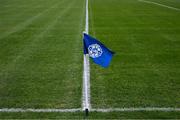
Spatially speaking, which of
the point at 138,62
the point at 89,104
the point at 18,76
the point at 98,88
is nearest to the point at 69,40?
the point at 138,62

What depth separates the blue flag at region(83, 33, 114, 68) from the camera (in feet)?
19.4

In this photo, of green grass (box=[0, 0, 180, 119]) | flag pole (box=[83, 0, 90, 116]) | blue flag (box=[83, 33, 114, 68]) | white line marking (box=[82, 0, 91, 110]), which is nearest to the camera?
blue flag (box=[83, 33, 114, 68])

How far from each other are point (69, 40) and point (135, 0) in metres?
25.4

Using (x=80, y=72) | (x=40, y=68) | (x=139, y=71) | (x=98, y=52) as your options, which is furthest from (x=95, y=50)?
(x=40, y=68)

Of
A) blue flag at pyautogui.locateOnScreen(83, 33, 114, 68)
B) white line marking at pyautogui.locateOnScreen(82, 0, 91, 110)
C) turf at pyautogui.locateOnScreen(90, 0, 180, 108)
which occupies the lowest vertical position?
turf at pyautogui.locateOnScreen(90, 0, 180, 108)

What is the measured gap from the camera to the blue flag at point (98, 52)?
591 cm

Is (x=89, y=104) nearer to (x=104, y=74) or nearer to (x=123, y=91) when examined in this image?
(x=123, y=91)

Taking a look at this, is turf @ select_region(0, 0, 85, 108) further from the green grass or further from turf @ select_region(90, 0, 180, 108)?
turf @ select_region(90, 0, 180, 108)

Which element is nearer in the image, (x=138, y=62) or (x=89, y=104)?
(x=89, y=104)

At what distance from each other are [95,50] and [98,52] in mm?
71

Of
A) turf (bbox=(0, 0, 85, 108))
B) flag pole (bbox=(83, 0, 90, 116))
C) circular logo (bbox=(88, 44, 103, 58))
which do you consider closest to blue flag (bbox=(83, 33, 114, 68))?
circular logo (bbox=(88, 44, 103, 58))

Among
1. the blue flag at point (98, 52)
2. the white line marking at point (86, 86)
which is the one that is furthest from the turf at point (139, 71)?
the blue flag at point (98, 52)

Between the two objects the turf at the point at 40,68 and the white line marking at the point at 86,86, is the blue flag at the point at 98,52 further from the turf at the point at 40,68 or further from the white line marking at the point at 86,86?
the turf at the point at 40,68

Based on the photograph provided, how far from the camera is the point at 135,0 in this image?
1436 inches
